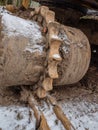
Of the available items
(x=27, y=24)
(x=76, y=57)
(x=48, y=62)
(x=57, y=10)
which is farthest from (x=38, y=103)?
(x=57, y=10)

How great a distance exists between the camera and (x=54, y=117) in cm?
177

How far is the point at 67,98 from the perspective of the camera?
208 cm

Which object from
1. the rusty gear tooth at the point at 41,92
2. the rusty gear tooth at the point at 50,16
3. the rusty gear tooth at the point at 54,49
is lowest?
the rusty gear tooth at the point at 41,92

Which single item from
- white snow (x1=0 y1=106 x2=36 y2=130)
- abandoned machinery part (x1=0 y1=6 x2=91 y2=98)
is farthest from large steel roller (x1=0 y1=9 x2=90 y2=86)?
white snow (x1=0 y1=106 x2=36 y2=130)

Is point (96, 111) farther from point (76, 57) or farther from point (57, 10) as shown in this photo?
point (57, 10)

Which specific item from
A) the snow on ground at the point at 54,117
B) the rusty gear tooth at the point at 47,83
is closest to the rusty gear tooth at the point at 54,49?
the rusty gear tooth at the point at 47,83

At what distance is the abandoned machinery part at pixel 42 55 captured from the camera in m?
1.71

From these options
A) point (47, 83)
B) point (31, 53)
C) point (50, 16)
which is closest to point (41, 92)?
point (47, 83)

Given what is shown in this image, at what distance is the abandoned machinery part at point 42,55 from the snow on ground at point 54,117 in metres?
0.18

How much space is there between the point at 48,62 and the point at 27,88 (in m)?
0.35

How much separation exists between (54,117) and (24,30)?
2.19 feet

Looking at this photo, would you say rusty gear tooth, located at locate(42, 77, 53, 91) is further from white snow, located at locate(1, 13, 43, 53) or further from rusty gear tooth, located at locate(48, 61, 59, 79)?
white snow, located at locate(1, 13, 43, 53)

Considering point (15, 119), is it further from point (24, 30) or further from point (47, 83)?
point (24, 30)

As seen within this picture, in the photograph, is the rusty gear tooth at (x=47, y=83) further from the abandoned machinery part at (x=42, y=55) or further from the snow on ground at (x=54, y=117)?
the snow on ground at (x=54, y=117)
